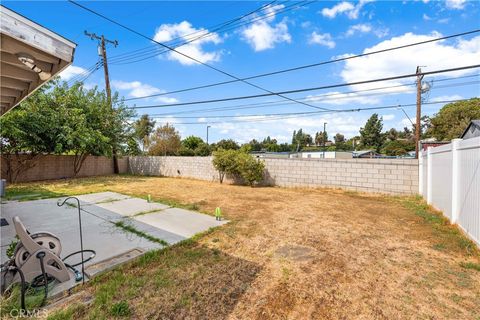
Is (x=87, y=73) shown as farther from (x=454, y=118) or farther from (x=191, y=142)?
(x=454, y=118)

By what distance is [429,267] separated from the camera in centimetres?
290

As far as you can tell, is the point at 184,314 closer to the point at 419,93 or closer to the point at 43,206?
the point at 43,206

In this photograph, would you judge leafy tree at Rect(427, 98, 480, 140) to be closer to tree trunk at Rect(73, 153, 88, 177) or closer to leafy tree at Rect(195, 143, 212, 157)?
leafy tree at Rect(195, 143, 212, 157)

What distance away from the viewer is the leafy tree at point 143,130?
15.1 m

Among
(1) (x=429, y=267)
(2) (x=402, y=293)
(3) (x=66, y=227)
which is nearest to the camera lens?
(2) (x=402, y=293)

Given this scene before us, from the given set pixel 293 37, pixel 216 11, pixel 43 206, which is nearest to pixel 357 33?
pixel 293 37

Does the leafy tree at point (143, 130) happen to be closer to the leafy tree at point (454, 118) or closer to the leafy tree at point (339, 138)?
the leafy tree at point (454, 118)

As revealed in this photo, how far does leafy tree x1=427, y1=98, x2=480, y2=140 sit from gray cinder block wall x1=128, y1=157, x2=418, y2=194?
2167 cm

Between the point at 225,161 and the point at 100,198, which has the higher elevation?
the point at 225,161

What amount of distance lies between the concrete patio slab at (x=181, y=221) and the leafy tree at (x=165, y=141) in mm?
18874

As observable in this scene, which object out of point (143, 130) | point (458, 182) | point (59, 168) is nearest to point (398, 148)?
point (143, 130)

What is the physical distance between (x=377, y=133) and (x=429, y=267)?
42334 millimetres

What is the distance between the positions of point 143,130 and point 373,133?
118 feet

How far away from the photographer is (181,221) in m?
4.82
